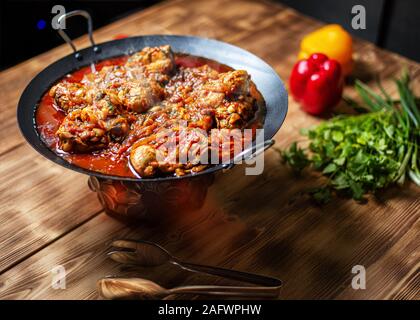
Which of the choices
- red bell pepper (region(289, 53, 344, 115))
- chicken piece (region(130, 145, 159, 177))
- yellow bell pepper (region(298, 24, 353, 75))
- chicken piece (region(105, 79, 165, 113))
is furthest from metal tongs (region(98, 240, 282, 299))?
yellow bell pepper (region(298, 24, 353, 75))

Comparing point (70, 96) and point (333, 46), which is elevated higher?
point (70, 96)

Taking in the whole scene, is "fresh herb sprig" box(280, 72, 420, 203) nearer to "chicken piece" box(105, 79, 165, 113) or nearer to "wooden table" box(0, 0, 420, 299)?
"wooden table" box(0, 0, 420, 299)

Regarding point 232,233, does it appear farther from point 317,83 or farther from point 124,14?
point 124,14

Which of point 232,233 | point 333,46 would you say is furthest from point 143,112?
point 333,46

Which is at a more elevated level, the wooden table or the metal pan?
the metal pan

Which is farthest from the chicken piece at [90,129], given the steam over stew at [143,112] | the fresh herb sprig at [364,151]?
the fresh herb sprig at [364,151]

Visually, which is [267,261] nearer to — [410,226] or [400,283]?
[400,283]
